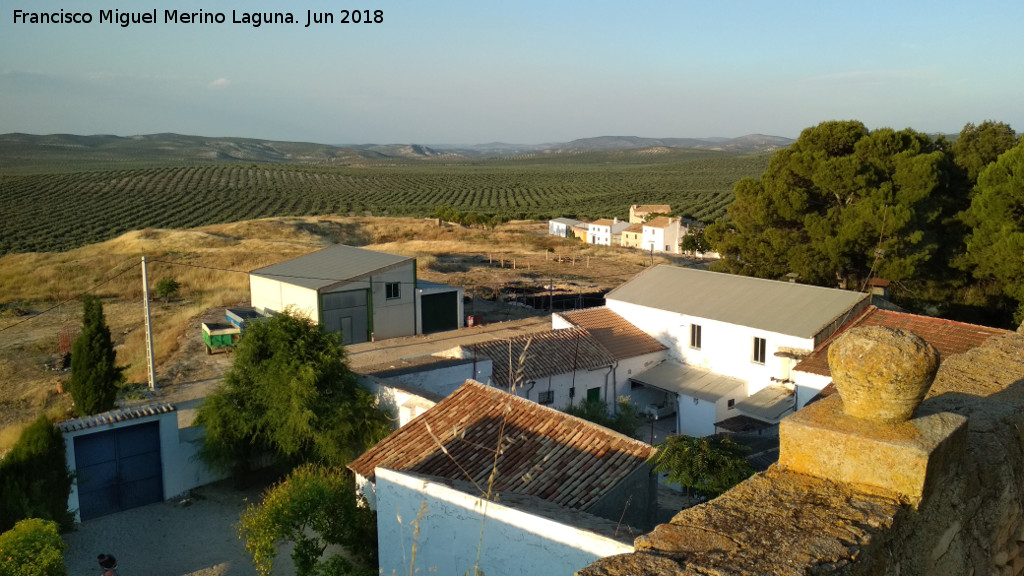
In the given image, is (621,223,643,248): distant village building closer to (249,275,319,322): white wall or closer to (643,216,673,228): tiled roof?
(643,216,673,228): tiled roof

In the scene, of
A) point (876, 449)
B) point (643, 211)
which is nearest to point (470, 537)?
point (876, 449)

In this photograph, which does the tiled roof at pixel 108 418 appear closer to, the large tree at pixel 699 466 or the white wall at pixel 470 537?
the white wall at pixel 470 537

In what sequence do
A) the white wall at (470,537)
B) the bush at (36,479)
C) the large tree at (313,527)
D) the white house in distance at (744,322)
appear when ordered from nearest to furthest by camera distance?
1. the white wall at (470,537)
2. the large tree at (313,527)
3. the bush at (36,479)
4. the white house in distance at (744,322)

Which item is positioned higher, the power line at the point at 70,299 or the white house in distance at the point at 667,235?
the white house in distance at the point at 667,235

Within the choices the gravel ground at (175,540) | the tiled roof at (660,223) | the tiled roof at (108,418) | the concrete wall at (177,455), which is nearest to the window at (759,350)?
the gravel ground at (175,540)

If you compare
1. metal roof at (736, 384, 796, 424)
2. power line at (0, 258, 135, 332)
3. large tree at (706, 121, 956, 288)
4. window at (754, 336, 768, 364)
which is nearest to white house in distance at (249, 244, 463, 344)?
power line at (0, 258, 135, 332)

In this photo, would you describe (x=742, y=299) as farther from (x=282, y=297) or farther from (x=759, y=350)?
(x=282, y=297)
